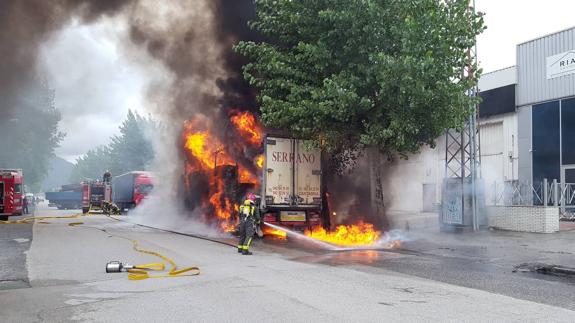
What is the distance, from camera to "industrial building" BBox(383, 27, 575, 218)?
2188cm

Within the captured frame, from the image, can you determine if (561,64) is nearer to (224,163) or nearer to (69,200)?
(224,163)

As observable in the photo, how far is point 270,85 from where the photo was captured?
557 inches

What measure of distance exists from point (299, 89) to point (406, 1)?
3.42 metres

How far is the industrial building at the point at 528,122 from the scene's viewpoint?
71.8 feet

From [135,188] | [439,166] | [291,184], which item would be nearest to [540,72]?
[439,166]

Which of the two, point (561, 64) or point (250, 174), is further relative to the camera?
point (561, 64)

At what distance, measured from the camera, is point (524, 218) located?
16125 mm

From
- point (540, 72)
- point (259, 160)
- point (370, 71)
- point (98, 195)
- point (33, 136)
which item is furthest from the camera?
point (33, 136)

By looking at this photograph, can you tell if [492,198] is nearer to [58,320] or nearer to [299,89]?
[299,89]

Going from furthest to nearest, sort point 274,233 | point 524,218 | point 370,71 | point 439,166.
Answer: point 439,166 < point 524,218 < point 274,233 < point 370,71

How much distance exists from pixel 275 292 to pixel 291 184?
7853mm

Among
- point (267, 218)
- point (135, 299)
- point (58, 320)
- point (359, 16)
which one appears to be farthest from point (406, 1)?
point (58, 320)

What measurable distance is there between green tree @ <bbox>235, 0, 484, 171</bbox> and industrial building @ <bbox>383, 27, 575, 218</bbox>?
6423 mm

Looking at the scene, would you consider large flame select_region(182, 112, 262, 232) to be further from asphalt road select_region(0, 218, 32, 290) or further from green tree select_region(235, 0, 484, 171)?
asphalt road select_region(0, 218, 32, 290)
